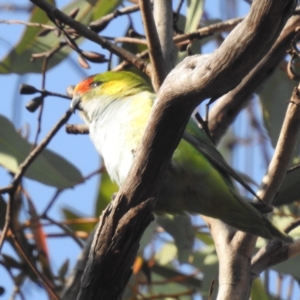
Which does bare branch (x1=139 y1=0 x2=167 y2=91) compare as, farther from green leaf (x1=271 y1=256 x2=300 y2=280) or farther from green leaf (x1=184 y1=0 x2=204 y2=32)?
green leaf (x1=271 y1=256 x2=300 y2=280)

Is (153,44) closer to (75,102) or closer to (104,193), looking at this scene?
(75,102)

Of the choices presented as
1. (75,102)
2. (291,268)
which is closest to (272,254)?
(291,268)

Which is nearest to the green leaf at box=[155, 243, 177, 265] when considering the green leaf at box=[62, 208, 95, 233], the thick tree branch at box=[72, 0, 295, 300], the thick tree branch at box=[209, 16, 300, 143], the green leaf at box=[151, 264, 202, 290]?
the green leaf at box=[151, 264, 202, 290]

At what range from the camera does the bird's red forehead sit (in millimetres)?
3611

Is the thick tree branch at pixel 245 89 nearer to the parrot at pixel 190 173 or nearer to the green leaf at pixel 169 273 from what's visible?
the parrot at pixel 190 173

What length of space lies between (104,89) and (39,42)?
1.92 ft

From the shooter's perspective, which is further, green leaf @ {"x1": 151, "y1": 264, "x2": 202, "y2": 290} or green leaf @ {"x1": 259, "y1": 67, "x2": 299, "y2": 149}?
green leaf @ {"x1": 151, "y1": 264, "x2": 202, "y2": 290}

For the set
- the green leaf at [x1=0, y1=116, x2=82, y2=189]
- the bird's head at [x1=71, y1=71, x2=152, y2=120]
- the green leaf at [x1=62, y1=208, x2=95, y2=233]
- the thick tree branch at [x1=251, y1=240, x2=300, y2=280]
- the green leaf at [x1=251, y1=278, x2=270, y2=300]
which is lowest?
the green leaf at [x1=251, y1=278, x2=270, y2=300]

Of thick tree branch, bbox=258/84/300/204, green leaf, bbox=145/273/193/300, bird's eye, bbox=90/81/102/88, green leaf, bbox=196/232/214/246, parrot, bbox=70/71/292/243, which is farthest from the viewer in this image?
green leaf, bbox=196/232/214/246

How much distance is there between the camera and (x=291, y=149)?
2.66m

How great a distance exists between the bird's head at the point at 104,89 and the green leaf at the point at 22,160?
350 mm

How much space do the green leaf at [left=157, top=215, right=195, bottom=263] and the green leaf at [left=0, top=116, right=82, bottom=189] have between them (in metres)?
0.53

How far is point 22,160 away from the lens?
11.7 ft

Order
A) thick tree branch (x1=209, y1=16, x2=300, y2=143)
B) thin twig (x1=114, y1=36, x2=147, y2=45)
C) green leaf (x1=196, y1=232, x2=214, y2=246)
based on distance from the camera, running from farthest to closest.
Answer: green leaf (x1=196, y1=232, x2=214, y2=246), thick tree branch (x1=209, y1=16, x2=300, y2=143), thin twig (x1=114, y1=36, x2=147, y2=45)
